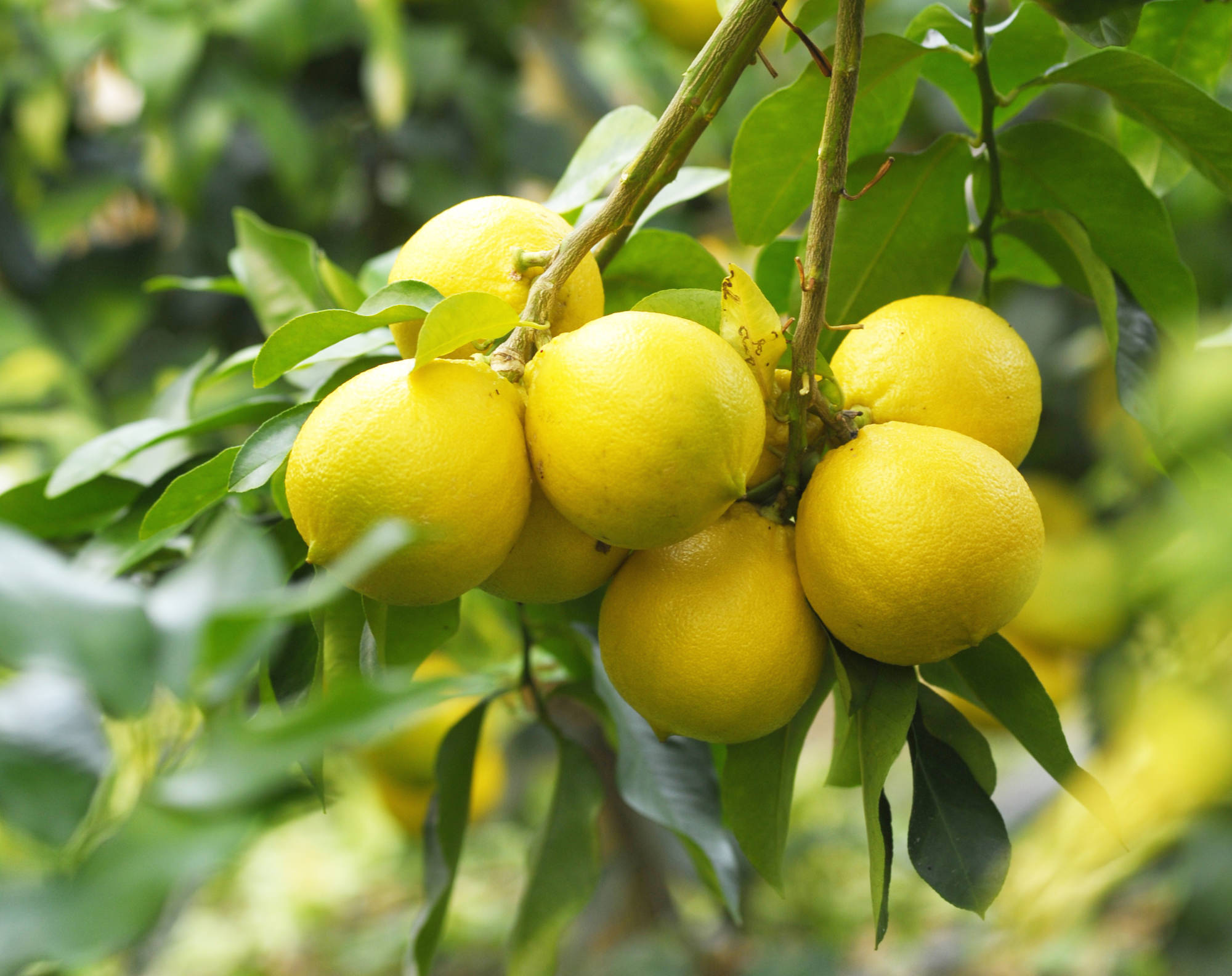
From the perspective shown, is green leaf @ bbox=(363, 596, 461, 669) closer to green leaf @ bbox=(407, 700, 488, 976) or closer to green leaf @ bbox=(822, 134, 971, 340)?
green leaf @ bbox=(407, 700, 488, 976)

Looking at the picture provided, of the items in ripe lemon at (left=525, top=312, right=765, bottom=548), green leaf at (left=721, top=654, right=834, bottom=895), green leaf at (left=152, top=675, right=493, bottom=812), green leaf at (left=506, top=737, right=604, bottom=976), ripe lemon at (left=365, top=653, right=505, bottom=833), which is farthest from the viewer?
ripe lemon at (left=365, top=653, right=505, bottom=833)

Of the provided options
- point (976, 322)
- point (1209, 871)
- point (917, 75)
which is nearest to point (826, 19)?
point (917, 75)

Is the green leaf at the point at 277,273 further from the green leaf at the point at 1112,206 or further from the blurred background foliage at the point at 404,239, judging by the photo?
the green leaf at the point at 1112,206

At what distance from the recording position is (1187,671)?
0.46 m

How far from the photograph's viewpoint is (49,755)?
208 mm

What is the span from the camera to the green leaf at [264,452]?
371 mm

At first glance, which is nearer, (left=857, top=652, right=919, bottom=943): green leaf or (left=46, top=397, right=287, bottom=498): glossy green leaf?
(left=857, top=652, right=919, bottom=943): green leaf

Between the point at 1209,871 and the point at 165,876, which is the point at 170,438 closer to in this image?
the point at 165,876

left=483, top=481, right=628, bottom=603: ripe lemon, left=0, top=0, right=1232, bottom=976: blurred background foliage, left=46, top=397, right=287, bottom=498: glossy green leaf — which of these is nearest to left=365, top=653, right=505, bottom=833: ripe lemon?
left=0, top=0, right=1232, bottom=976: blurred background foliage

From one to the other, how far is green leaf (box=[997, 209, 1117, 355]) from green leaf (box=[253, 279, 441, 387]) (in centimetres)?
28

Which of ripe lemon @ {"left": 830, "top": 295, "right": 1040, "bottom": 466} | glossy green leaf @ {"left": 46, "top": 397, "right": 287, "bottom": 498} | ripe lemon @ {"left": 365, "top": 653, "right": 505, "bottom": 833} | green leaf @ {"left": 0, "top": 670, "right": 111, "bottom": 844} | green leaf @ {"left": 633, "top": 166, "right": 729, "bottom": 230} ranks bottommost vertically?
ripe lemon @ {"left": 365, "top": 653, "right": 505, "bottom": 833}

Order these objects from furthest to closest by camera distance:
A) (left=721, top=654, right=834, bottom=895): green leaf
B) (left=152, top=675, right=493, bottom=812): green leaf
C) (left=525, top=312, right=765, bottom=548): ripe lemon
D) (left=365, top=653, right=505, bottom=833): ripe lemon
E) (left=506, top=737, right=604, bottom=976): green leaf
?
(left=365, top=653, right=505, bottom=833): ripe lemon → (left=506, top=737, right=604, bottom=976): green leaf → (left=721, top=654, right=834, bottom=895): green leaf → (left=525, top=312, right=765, bottom=548): ripe lemon → (left=152, top=675, right=493, bottom=812): green leaf

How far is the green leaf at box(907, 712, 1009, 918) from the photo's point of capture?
383 millimetres

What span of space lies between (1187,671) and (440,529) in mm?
355
